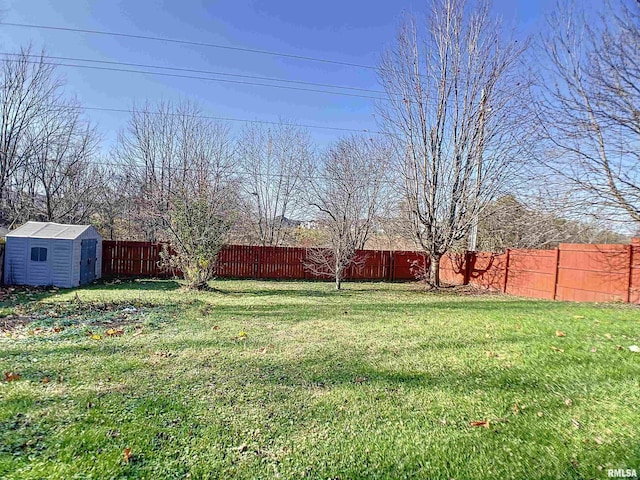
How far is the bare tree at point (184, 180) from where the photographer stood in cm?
927

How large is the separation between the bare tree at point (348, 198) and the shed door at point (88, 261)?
277 inches

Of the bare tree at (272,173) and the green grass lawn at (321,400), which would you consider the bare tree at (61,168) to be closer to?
the bare tree at (272,173)

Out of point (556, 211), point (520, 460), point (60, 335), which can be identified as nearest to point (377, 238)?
point (556, 211)

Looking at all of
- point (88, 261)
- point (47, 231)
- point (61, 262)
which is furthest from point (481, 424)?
point (88, 261)

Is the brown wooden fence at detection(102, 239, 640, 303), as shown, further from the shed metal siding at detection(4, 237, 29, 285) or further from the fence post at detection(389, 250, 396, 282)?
the shed metal siding at detection(4, 237, 29, 285)

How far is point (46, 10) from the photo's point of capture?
854cm

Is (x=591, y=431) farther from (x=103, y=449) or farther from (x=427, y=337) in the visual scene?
(x=103, y=449)

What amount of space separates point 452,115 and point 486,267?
5318 mm

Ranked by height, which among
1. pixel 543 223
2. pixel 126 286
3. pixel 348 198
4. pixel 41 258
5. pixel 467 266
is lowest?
pixel 126 286

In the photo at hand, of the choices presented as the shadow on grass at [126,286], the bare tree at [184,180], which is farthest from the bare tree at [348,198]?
the shadow on grass at [126,286]

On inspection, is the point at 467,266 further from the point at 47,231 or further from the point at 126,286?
the point at 47,231

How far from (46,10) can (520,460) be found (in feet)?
40.2

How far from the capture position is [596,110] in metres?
8.09

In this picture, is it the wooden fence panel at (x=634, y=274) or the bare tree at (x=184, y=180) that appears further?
the bare tree at (x=184, y=180)
